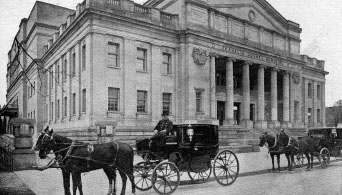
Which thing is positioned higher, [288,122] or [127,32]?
[127,32]

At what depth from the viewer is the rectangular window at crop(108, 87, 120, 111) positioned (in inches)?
966

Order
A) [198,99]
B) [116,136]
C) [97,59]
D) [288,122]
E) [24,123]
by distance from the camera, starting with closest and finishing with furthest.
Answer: [24,123], [116,136], [97,59], [198,99], [288,122]

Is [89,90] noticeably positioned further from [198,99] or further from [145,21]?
[198,99]

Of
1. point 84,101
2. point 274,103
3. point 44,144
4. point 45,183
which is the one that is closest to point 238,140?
point 274,103

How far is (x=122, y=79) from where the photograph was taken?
25.0 metres

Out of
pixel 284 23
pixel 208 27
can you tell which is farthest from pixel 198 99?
pixel 284 23

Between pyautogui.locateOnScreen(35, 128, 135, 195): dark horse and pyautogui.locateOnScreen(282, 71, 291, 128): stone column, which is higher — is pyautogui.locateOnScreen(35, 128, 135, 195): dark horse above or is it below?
below

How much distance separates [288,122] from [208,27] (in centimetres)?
1593

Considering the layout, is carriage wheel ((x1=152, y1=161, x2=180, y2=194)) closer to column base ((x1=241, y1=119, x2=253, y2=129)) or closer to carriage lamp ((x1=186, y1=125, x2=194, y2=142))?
carriage lamp ((x1=186, y1=125, x2=194, y2=142))

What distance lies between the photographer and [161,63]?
90.1 ft

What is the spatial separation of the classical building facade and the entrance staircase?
5.79ft

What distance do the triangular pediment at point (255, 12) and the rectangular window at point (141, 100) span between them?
1163 centimetres

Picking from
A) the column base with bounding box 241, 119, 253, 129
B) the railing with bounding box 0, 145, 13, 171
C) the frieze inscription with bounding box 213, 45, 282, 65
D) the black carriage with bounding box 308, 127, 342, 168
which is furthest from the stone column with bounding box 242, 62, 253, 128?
the railing with bounding box 0, 145, 13, 171

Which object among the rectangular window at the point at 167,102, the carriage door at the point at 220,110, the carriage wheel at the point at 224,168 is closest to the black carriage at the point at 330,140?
the carriage wheel at the point at 224,168
